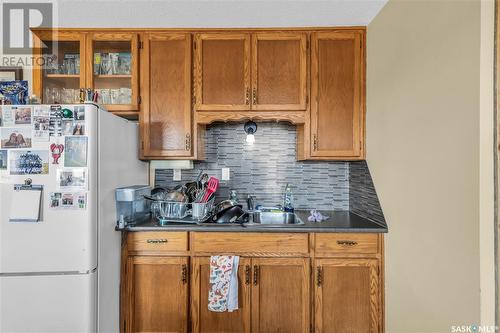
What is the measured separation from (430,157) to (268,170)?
1313mm

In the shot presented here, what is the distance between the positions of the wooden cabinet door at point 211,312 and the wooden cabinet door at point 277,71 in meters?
1.19

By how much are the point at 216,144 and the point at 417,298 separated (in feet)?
5.81

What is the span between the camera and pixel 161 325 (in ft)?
5.90

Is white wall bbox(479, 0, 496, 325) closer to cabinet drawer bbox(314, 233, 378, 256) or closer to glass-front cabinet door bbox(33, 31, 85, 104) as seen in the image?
cabinet drawer bbox(314, 233, 378, 256)

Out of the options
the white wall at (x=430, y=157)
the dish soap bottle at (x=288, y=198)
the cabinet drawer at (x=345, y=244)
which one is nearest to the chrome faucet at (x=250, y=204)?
the dish soap bottle at (x=288, y=198)

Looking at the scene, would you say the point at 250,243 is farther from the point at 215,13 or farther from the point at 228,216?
the point at 215,13

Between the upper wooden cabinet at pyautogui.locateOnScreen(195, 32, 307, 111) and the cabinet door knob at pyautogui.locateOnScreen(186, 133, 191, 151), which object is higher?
the upper wooden cabinet at pyautogui.locateOnScreen(195, 32, 307, 111)

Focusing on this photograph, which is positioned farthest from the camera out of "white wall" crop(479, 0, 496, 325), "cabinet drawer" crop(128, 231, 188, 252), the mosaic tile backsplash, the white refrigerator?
the mosaic tile backsplash

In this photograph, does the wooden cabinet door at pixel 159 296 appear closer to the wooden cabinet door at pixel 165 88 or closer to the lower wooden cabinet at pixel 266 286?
the lower wooden cabinet at pixel 266 286

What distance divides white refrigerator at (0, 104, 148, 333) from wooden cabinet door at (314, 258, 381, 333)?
1.36m

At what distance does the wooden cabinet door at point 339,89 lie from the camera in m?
2.07

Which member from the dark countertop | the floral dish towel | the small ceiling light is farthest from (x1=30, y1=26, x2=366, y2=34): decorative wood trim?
the floral dish towel

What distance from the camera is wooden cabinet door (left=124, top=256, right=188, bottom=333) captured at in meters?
1.80

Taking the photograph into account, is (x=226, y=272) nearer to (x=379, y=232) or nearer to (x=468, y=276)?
(x=379, y=232)
